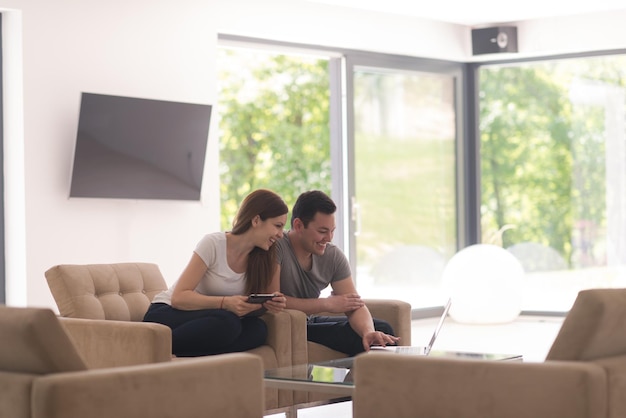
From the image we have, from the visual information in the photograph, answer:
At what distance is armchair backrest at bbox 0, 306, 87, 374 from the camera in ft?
9.62

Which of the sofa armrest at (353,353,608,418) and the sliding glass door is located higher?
the sliding glass door

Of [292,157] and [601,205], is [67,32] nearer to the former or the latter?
[601,205]

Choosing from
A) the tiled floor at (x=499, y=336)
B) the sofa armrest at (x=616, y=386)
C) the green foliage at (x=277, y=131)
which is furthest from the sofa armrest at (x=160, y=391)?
the green foliage at (x=277, y=131)

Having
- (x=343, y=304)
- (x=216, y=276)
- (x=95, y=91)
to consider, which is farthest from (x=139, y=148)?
(x=343, y=304)

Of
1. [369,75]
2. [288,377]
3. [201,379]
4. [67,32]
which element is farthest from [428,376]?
[369,75]

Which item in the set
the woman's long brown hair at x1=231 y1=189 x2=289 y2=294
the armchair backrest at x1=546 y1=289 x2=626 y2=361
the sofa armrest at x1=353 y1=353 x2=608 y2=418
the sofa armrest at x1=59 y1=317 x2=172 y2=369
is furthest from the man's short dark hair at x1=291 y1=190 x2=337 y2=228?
the armchair backrest at x1=546 y1=289 x2=626 y2=361

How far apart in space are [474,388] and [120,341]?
1.73 metres

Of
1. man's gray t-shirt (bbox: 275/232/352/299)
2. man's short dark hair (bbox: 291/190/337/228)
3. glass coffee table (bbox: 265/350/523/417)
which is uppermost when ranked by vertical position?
man's short dark hair (bbox: 291/190/337/228)

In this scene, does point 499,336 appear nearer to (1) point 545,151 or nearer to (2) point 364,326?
(1) point 545,151

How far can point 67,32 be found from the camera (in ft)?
22.6

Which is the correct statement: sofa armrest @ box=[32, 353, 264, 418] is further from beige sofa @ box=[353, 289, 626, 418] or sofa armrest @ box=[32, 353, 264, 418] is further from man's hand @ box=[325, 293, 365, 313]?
man's hand @ box=[325, 293, 365, 313]

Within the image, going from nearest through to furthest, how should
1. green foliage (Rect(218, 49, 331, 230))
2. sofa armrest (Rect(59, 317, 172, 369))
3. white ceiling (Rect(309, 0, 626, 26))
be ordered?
sofa armrest (Rect(59, 317, 172, 369)) → white ceiling (Rect(309, 0, 626, 26)) → green foliage (Rect(218, 49, 331, 230))

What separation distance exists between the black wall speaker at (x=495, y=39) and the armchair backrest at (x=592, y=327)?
6896mm

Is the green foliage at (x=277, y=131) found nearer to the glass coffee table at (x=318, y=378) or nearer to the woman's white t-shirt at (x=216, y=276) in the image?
the woman's white t-shirt at (x=216, y=276)
